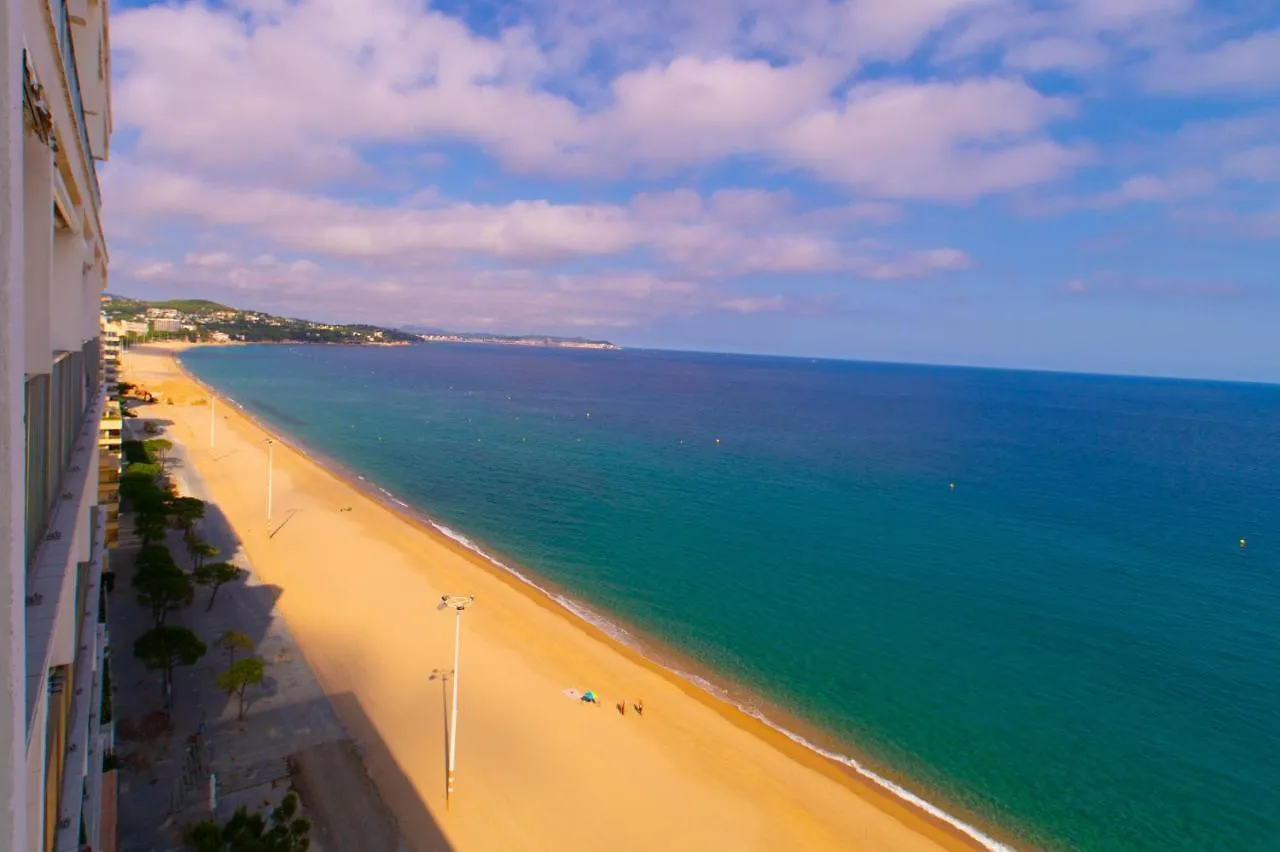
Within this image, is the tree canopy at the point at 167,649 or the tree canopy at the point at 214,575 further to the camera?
the tree canopy at the point at 214,575

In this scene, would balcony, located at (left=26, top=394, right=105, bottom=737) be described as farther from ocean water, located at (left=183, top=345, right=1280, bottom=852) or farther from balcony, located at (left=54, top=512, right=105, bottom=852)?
ocean water, located at (left=183, top=345, right=1280, bottom=852)

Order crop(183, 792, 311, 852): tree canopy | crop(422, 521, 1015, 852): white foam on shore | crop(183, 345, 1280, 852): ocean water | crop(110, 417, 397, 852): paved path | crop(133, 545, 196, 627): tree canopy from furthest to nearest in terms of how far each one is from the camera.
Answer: crop(133, 545, 196, 627): tree canopy, crop(183, 345, 1280, 852): ocean water, crop(422, 521, 1015, 852): white foam on shore, crop(110, 417, 397, 852): paved path, crop(183, 792, 311, 852): tree canopy

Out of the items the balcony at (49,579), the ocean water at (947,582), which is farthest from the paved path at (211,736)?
the ocean water at (947,582)

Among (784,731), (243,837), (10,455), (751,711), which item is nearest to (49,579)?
(10,455)

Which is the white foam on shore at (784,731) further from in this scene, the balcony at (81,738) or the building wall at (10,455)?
the building wall at (10,455)

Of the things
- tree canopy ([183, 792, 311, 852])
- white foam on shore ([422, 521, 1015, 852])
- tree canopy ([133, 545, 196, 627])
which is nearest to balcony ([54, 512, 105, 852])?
tree canopy ([183, 792, 311, 852])

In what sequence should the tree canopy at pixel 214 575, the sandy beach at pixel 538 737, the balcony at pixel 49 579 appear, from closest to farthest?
1. the balcony at pixel 49 579
2. the sandy beach at pixel 538 737
3. the tree canopy at pixel 214 575

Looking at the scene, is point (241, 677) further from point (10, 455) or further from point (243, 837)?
point (10, 455)
